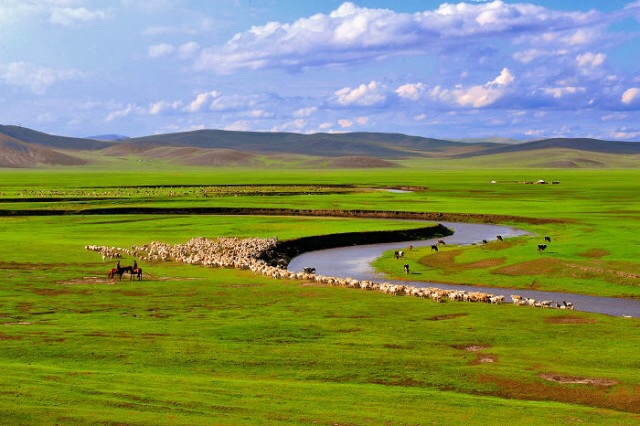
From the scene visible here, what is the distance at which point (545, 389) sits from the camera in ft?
80.4

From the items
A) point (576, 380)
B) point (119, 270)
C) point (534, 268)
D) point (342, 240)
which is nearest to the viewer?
point (576, 380)

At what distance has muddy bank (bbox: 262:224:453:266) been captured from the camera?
62.6 metres

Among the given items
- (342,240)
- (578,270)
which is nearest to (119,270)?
(578,270)

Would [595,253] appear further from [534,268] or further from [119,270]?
[119,270]

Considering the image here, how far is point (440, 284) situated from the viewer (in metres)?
48.6

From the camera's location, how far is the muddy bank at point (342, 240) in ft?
205

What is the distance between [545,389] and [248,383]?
30.1 ft

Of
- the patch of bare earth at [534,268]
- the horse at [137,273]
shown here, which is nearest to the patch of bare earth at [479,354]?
the patch of bare earth at [534,268]

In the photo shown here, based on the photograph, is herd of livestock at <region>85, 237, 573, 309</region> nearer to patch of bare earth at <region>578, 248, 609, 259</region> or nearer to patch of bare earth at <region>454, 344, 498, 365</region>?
patch of bare earth at <region>454, 344, 498, 365</region>

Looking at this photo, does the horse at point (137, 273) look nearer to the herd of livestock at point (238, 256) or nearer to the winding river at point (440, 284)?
the herd of livestock at point (238, 256)

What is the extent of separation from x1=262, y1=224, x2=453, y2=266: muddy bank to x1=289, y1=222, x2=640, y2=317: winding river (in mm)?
1034

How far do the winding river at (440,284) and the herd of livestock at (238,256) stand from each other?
9.02 ft

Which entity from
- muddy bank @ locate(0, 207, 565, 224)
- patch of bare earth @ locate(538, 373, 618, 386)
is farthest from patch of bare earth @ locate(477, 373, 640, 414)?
muddy bank @ locate(0, 207, 565, 224)

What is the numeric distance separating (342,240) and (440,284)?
24.4 meters
